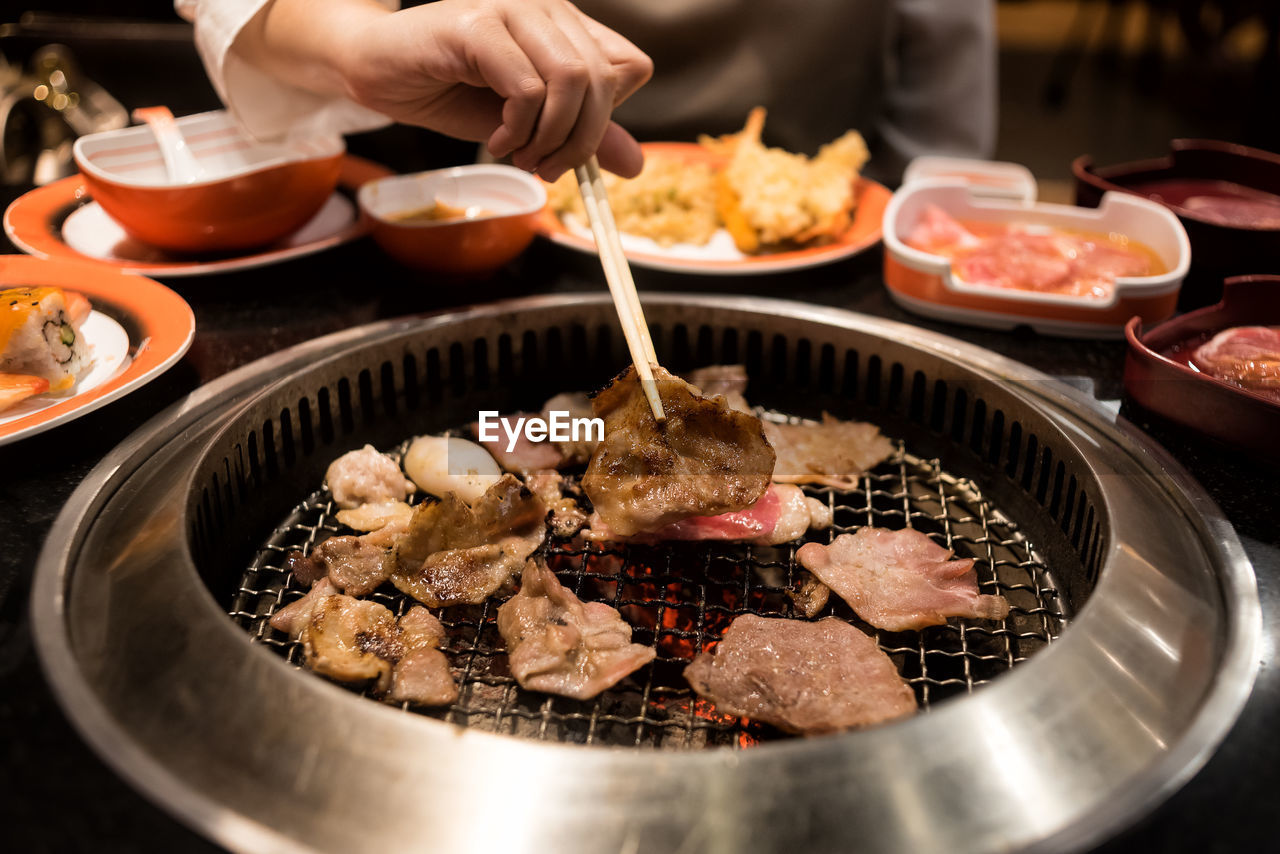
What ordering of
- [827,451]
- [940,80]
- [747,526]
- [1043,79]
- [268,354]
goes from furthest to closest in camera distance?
1. [1043,79]
2. [940,80]
3. [268,354]
4. [827,451]
5. [747,526]

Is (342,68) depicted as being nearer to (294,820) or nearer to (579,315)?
(579,315)

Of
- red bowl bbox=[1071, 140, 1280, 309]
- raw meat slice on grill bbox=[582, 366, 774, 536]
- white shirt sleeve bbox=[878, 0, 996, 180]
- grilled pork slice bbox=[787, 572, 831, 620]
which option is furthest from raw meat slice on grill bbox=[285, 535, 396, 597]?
white shirt sleeve bbox=[878, 0, 996, 180]

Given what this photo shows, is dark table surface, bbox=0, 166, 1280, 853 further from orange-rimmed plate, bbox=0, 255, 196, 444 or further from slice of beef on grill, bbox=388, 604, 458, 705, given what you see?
slice of beef on grill, bbox=388, 604, 458, 705

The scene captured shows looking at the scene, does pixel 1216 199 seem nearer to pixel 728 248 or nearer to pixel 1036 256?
pixel 1036 256

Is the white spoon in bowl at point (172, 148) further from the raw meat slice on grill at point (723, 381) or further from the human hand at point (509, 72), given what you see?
the raw meat slice on grill at point (723, 381)

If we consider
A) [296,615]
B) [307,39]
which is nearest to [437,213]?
[307,39]

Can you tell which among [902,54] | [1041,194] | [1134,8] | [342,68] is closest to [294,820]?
[342,68]
